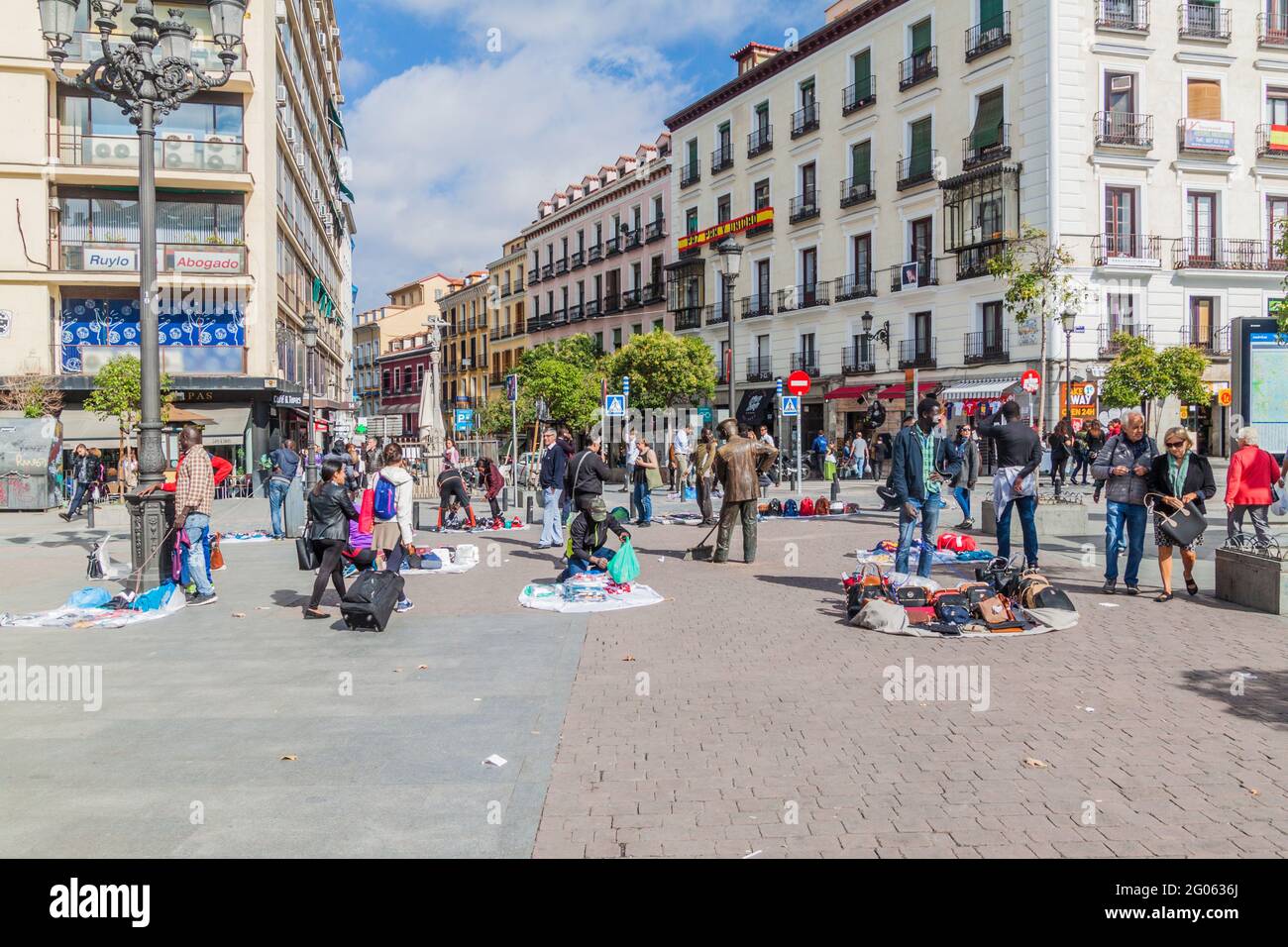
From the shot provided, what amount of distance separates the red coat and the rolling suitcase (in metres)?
8.23

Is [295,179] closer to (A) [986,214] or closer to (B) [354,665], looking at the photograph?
(A) [986,214]

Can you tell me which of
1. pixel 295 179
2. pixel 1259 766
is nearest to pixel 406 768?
pixel 1259 766

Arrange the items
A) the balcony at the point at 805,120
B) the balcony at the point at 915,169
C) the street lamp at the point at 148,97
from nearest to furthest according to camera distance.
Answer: the street lamp at the point at 148,97 → the balcony at the point at 915,169 → the balcony at the point at 805,120

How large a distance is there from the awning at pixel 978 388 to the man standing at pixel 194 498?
2466cm

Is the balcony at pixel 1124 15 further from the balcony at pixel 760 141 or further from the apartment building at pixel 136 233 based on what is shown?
the apartment building at pixel 136 233

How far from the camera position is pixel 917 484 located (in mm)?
10062

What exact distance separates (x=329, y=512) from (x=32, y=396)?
71.4 feet

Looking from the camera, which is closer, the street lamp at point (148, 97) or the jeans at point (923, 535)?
the jeans at point (923, 535)

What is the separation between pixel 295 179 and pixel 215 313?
407 inches

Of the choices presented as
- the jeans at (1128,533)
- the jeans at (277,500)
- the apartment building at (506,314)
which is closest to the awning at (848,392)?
the jeans at (277,500)

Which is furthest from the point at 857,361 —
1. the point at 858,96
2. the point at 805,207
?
the point at 858,96

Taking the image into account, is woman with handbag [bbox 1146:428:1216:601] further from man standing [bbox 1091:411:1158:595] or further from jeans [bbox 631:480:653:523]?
jeans [bbox 631:480:653:523]

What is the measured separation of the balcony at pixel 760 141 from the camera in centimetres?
4231

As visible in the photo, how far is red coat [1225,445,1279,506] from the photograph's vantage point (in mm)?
9711
